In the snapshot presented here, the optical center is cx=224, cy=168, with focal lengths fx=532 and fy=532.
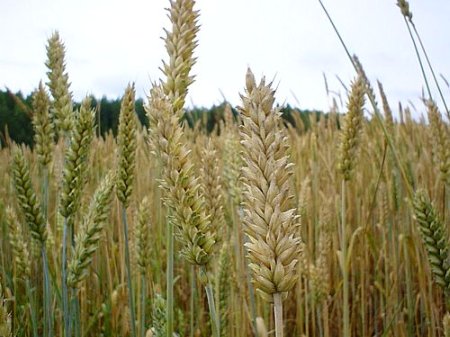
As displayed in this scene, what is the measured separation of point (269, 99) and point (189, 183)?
0.71ft

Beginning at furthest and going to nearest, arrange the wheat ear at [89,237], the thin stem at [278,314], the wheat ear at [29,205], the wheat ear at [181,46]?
the wheat ear at [29,205] → the wheat ear at [89,237] → the wheat ear at [181,46] → the thin stem at [278,314]

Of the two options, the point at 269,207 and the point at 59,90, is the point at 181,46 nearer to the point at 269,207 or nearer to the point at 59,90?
the point at 269,207

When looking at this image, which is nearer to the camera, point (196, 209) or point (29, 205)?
point (196, 209)

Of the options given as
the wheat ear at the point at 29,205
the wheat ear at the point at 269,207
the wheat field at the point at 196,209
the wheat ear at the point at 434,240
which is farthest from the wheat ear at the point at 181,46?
the wheat ear at the point at 434,240

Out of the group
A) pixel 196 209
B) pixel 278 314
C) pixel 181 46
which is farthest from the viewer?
pixel 181 46

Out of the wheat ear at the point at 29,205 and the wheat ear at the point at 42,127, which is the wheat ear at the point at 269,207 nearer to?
the wheat ear at the point at 29,205

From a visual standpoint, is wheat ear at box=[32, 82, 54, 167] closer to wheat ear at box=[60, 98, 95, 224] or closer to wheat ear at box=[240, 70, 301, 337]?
Answer: wheat ear at box=[60, 98, 95, 224]

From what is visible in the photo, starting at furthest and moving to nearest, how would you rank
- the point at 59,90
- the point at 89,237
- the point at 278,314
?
1. the point at 59,90
2. the point at 89,237
3. the point at 278,314

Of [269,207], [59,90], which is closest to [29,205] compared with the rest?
[59,90]

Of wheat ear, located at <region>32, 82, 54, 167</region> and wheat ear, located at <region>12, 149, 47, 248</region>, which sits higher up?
wheat ear, located at <region>32, 82, 54, 167</region>

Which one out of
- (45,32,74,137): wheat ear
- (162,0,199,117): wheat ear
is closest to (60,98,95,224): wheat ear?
(45,32,74,137): wheat ear

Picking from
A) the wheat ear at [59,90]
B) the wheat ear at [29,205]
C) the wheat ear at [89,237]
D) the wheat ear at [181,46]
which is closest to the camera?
the wheat ear at [181,46]


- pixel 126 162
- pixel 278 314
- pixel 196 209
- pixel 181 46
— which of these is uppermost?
pixel 181 46

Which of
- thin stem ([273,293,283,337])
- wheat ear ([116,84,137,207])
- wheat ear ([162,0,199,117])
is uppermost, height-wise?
wheat ear ([162,0,199,117])
